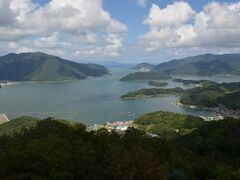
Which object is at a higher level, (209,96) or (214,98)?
(209,96)

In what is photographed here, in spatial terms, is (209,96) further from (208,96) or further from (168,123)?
(168,123)

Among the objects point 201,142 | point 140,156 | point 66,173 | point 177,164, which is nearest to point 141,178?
point 140,156

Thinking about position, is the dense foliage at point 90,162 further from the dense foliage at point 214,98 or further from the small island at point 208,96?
the dense foliage at point 214,98

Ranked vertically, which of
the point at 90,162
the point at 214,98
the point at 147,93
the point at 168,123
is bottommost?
the point at 168,123

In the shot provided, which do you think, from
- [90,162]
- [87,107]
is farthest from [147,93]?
[90,162]

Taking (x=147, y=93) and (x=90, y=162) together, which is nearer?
(x=90, y=162)

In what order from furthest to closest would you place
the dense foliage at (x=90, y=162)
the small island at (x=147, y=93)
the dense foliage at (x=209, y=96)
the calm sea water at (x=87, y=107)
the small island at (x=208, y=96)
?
the small island at (x=147, y=93), the dense foliage at (x=209, y=96), the small island at (x=208, y=96), the calm sea water at (x=87, y=107), the dense foliage at (x=90, y=162)

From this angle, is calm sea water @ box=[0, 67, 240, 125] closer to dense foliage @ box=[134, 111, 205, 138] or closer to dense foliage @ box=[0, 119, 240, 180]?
dense foliage @ box=[134, 111, 205, 138]

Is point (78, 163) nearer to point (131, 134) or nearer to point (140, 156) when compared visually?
point (140, 156)

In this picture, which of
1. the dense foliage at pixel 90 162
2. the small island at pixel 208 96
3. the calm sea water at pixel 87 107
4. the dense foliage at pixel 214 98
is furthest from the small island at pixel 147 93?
the dense foliage at pixel 90 162
